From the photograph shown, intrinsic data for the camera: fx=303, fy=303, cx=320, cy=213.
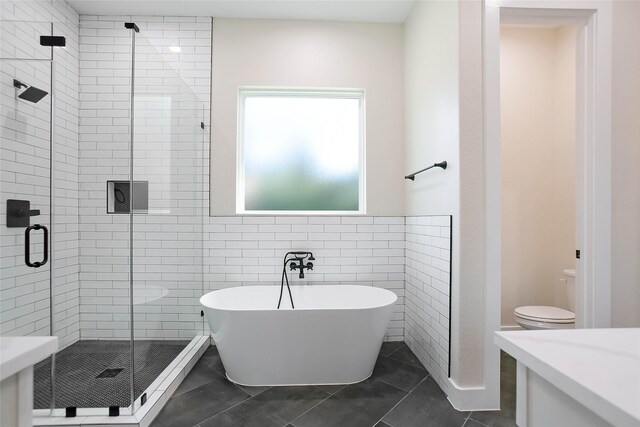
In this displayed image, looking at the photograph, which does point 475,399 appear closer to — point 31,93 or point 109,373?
point 109,373

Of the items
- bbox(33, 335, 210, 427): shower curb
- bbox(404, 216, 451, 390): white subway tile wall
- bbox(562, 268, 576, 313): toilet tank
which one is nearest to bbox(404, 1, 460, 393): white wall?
bbox(404, 216, 451, 390): white subway tile wall

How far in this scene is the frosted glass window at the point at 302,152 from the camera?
9.96ft

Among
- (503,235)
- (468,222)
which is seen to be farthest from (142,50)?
(503,235)

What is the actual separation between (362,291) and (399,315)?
50cm

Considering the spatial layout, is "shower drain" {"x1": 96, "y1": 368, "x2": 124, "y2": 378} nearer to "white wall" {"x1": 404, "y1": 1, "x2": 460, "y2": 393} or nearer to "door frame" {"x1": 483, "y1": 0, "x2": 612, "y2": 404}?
"white wall" {"x1": 404, "y1": 1, "x2": 460, "y2": 393}

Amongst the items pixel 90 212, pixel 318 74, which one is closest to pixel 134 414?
pixel 90 212

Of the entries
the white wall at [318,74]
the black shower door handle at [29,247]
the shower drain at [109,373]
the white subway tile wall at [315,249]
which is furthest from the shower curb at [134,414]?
the white wall at [318,74]

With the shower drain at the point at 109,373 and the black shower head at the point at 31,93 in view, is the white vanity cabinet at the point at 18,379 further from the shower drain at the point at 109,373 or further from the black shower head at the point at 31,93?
the black shower head at the point at 31,93

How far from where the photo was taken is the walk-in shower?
1.70 meters

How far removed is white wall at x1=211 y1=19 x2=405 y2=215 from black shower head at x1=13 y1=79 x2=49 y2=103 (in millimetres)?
1282

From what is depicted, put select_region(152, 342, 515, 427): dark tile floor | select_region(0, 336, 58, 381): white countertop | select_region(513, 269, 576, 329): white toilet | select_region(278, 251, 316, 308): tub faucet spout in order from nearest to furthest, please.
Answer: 1. select_region(0, 336, 58, 381): white countertop
2. select_region(152, 342, 515, 427): dark tile floor
3. select_region(513, 269, 576, 329): white toilet
4. select_region(278, 251, 316, 308): tub faucet spout

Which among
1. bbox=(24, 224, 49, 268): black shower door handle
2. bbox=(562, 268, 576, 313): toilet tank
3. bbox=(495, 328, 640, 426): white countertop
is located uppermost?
bbox=(24, 224, 49, 268): black shower door handle

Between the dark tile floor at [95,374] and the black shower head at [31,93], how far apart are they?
1474 mm

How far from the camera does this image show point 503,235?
3.07 meters
